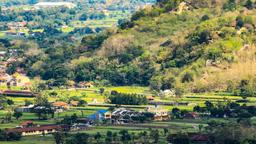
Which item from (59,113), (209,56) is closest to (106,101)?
(59,113)

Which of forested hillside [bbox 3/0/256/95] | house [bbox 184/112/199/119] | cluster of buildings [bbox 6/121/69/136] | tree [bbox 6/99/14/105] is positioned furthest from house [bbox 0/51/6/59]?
cluster of buildings [bbox 6/121/69/136]

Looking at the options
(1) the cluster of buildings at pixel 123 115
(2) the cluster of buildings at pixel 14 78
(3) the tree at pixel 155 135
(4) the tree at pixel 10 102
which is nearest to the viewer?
(3) the tree at pixel 155 135

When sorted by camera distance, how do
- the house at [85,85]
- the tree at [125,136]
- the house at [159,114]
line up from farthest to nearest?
the house at [85,85], the house at [159,114], the tree at [125,136]

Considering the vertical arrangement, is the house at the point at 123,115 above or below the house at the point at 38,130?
below

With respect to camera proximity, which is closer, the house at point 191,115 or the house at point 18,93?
the house at point 191,115

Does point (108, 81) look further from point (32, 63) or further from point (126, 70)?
point (32, 63)

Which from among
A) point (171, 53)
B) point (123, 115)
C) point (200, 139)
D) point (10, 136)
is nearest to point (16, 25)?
point (171, 53)

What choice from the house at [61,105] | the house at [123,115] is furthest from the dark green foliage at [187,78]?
the house at [123,115]

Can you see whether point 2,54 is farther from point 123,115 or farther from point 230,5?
point 123,115

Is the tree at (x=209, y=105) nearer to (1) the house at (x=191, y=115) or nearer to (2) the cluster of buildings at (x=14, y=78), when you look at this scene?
(1) the house at (x=191, y=115)
